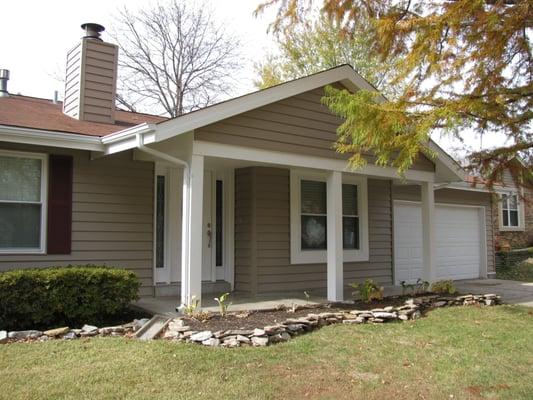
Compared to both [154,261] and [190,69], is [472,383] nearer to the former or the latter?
[154,261]

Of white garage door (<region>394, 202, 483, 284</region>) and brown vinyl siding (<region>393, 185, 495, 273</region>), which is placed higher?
brown vinyl siding (<region>393, 185, 495, 273</region>)

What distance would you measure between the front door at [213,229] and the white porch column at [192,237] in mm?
2205

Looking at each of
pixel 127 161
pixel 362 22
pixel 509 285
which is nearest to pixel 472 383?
pixel 362 22

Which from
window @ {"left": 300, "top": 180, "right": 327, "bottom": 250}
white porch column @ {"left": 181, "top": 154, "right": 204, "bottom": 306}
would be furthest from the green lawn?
window @ {"left": 300, "top": 180, "right": 327, "bottom": 250}

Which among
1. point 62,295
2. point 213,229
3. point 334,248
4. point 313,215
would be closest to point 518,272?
point 313,215

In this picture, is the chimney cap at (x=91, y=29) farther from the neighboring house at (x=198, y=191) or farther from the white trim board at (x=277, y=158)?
the white trim board at (x=277, y=158)

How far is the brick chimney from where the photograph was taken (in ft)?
29.9

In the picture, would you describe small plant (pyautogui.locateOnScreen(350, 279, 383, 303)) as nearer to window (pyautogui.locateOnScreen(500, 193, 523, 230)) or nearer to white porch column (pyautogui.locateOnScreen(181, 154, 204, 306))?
white porch column (pyautogui.locateOnScreen(181, 154, 204, 306))

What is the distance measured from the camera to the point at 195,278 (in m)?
7.16

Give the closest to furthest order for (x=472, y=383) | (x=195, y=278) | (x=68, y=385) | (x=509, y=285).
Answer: (x=68, y=385), (x=472, y=383), (x=195, y=278), (x=509, y=285)

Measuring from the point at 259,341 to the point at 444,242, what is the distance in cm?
933

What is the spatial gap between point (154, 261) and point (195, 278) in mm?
1812

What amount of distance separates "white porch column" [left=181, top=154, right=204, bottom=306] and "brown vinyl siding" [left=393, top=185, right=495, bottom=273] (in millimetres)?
6360

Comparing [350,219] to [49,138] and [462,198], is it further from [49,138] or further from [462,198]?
[49,138]
